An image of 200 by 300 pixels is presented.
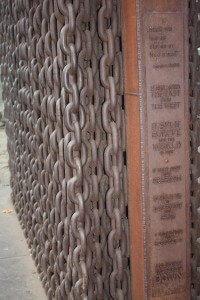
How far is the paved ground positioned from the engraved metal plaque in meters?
1.39

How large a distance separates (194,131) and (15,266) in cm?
228

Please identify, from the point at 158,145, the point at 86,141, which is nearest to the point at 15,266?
the point at 86,141

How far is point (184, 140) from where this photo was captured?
8.80 feet

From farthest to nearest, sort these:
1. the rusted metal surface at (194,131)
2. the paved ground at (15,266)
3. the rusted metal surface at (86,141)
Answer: the paved ground at (15,266), the rusted metal surface at (194,131), the rusted metal surface at (86,141)

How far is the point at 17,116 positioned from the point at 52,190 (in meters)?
1.80

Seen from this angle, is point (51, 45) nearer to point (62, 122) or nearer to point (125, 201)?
point (62, 122)

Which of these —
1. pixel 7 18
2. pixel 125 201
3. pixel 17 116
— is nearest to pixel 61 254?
pixel 125 201

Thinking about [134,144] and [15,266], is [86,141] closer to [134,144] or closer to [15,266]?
[134,144]

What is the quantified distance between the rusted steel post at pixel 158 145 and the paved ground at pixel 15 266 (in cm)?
136

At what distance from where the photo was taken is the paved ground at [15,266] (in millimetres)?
3902

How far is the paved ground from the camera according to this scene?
12.8 feet

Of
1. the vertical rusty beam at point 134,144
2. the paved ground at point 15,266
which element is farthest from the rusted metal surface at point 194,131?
the paved ground at point 15,266

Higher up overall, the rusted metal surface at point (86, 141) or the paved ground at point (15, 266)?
the rusted metal surface at point (86, 141)

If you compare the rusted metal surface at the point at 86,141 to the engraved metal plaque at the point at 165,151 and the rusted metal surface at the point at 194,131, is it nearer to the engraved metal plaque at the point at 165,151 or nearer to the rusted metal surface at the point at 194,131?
the engraved metal plaque at the point at 165,151
